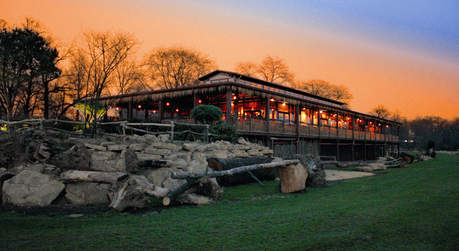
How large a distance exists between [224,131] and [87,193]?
29.2 ft

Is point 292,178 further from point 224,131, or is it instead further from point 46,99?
point 46,99

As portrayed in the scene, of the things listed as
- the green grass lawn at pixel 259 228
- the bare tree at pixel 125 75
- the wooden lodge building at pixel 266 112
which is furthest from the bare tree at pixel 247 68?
the green grass lawn at pixel 259 228

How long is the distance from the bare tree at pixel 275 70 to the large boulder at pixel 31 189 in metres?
46.9

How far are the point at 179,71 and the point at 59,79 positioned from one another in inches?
671

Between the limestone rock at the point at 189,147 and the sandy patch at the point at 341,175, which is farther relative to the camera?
the sandy patch at the point at 341,175

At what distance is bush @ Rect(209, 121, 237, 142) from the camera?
15.0m

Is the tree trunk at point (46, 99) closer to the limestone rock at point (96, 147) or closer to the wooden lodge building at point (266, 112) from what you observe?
the wooden lodge building at point (266, 112)

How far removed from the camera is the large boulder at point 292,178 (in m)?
9.24

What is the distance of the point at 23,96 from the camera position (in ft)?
94.8

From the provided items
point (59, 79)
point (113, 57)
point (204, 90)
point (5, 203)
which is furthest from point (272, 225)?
point (59, 79)

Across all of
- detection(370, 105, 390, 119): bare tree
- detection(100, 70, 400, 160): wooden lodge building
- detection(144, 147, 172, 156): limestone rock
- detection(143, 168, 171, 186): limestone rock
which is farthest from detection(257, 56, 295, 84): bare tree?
detection(143, 168, 171, 186): limestone rock

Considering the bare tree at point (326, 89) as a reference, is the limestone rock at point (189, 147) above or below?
below

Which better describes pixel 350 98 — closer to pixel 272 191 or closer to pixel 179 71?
pixel 179 71

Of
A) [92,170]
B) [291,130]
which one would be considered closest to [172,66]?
[291,130]
